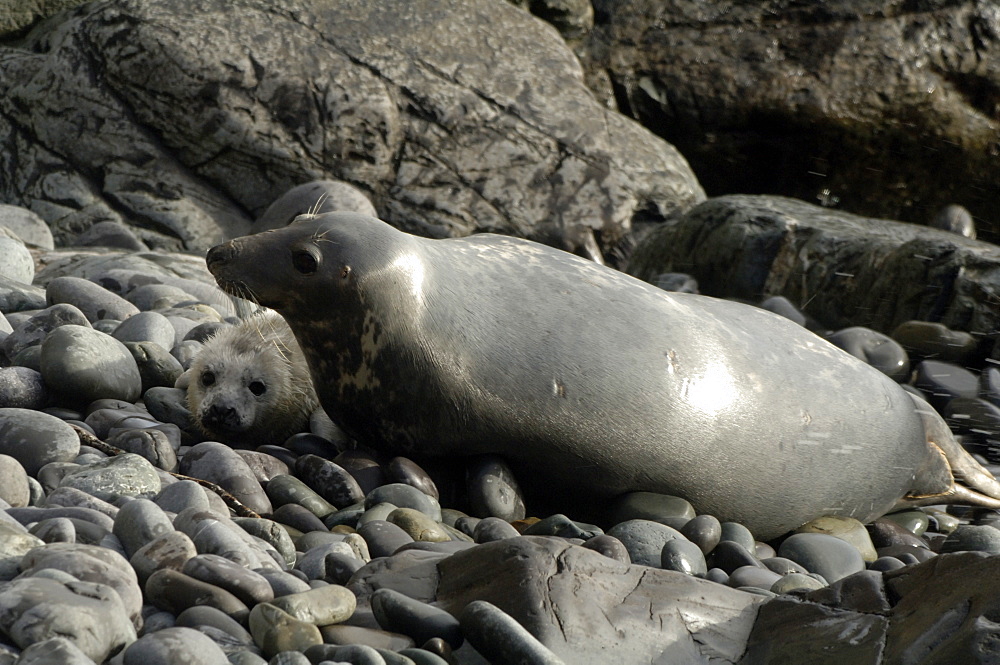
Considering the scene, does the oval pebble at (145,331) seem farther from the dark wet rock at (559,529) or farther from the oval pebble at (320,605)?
the oval pebble at (320,605)

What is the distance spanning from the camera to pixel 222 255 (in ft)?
12.7

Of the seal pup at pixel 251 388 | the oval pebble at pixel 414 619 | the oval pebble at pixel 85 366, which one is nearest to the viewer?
the oval pebble at pixel 414 619

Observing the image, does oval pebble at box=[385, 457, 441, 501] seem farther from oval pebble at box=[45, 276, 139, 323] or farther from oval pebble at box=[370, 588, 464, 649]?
oval pebble at box=[45, 276, 139, 323]

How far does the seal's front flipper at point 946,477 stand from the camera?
4746 mm

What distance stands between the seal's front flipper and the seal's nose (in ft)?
9.04

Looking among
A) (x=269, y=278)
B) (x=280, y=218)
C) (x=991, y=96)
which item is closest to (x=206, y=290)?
(x=280, y=218)

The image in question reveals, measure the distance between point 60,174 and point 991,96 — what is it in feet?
29.8

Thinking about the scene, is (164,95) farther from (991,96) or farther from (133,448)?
(991,96)

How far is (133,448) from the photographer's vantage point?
3568mm

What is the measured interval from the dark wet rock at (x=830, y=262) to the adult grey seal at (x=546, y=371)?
3348 mm

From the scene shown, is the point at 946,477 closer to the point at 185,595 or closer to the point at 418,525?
the point at 418,525

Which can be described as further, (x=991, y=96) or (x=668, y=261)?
(x=991, y=96)

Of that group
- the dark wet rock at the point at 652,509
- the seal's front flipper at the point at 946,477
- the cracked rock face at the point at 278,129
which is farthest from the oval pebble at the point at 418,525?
the cracked rock face at the point at 278,129

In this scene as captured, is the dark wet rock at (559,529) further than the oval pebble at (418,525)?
Yes
